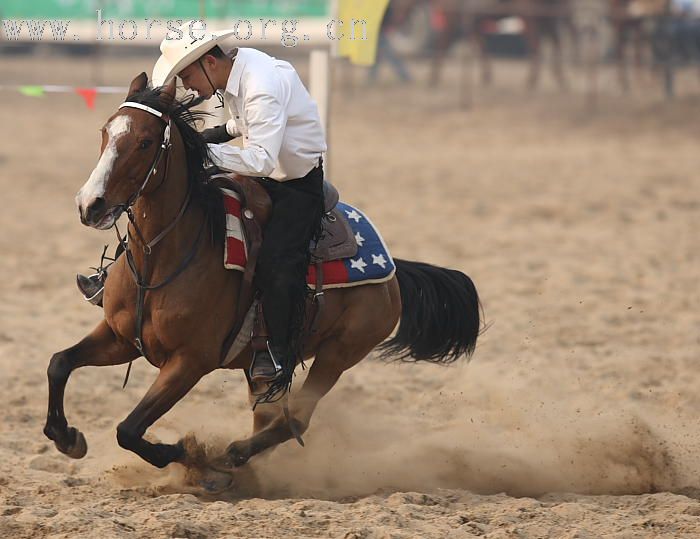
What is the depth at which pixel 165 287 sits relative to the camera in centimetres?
435

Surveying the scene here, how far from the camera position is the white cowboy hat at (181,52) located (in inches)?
170

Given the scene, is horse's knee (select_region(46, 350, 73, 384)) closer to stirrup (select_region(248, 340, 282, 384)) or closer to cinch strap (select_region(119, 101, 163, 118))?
stirrup (select_region(248, 340, 282, 384))

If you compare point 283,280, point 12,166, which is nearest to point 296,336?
point 283,280

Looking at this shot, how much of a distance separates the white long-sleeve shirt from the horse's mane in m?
0.07

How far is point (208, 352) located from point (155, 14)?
1259 cm

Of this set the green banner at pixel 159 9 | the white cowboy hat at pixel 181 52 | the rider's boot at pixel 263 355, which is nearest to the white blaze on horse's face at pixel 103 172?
the white cowboy hat at pixel 181 52

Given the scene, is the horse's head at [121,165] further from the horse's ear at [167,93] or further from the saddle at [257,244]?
the saddle at [257,244]

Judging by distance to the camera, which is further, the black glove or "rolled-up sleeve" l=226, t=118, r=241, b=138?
the black glove

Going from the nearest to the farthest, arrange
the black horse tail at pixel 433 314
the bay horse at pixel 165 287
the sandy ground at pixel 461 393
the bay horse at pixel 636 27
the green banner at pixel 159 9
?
the bay horse at pixel 165 287 → the sandy ground at pixel 461 393 → the black horse tail at pixel 433 314 → the green banner at pixel 159 9 → the bay horse at pixel 636 27

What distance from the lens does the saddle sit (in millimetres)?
4551

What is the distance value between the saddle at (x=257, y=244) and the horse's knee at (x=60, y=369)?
0.62 m

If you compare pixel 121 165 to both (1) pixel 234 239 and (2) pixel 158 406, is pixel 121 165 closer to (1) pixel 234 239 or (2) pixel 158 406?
(1) pixel 234 239

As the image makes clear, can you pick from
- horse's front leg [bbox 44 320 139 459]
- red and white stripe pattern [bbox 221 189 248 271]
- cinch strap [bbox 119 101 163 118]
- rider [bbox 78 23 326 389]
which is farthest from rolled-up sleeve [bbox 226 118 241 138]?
horse's front leg [bbox 44 320 139 459]

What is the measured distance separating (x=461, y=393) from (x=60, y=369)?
8.17 feet
